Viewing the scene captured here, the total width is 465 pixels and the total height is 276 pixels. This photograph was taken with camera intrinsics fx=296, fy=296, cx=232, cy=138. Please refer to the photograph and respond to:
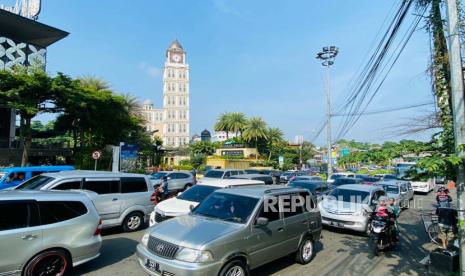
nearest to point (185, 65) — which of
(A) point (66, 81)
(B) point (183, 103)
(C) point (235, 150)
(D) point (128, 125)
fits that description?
(B) point (183, 103)

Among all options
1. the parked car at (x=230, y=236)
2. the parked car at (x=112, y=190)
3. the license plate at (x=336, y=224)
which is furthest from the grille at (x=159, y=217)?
the license plate at (x=336, y=224)

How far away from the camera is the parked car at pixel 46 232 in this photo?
15.7 ft

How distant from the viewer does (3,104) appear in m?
23.6

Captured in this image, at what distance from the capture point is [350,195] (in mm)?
11250

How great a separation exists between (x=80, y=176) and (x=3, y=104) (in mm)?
20993

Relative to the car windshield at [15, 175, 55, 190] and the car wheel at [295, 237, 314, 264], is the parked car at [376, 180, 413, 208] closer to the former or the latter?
the car wheel at [295, 237, 314, 264]

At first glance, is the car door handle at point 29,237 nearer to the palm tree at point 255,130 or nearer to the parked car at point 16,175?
the parked car at point 16,175

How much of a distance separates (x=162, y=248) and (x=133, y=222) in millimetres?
5067

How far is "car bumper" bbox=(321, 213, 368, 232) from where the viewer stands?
972cm

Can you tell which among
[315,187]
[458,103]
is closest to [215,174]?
[315,187]

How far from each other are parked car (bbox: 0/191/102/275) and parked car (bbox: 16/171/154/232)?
258 cm

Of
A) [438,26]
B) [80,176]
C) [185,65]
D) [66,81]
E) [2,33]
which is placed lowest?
[80,176]

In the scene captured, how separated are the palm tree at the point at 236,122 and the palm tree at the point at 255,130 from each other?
3531 mm

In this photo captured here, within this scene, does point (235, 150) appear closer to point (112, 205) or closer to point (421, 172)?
point (112, 205)
